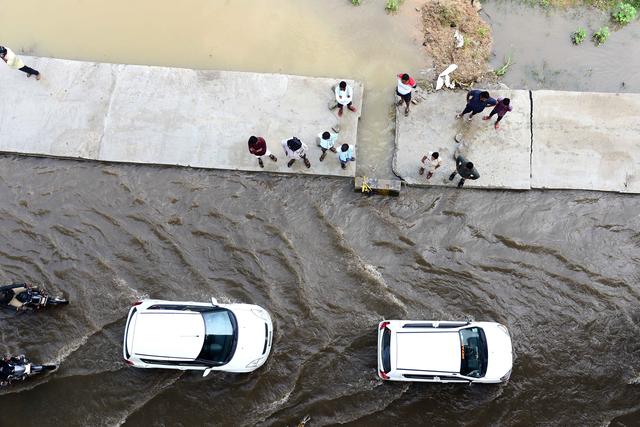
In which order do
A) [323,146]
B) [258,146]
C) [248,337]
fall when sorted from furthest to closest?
1. [323,146]
2. [258,146]
3. [248,337]

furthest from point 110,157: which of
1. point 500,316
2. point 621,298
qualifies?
point 621,298

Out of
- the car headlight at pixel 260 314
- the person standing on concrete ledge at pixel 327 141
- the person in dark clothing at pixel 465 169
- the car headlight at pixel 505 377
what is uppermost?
the person standing on concrete ledge at pixel 327 141

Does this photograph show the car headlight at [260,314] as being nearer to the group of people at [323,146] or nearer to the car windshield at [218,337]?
the car windshield at [218,337]

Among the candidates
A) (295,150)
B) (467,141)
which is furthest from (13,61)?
(467,141)

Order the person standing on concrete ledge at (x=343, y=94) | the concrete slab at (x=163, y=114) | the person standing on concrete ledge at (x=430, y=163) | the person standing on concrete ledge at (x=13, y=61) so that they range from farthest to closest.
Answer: the concrete slab at (x=163, y=114)
the person standing on concrete ledge at (x=13, y=61)
the person standing on concrete ledge at (x=343, y=94)
the person standing on concrete ledge at (x=430, y=163)

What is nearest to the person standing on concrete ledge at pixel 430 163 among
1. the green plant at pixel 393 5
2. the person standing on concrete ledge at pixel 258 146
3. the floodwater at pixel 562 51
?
the floodwater at pixel 562 51

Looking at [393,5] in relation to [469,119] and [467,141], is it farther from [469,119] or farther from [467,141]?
[467,141]

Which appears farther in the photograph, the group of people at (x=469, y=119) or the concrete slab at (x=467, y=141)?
the concrete slab at (x=467, y=141)
